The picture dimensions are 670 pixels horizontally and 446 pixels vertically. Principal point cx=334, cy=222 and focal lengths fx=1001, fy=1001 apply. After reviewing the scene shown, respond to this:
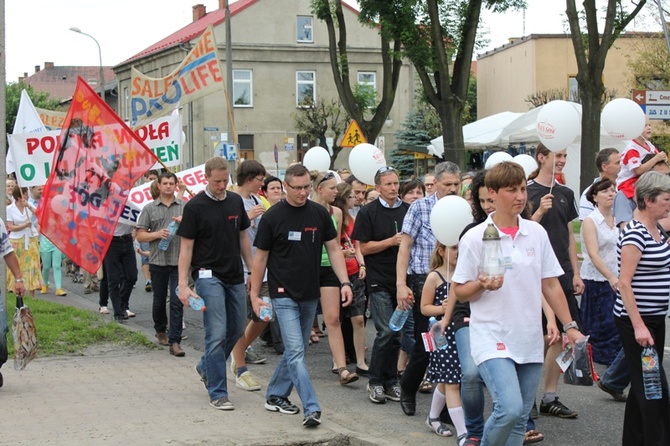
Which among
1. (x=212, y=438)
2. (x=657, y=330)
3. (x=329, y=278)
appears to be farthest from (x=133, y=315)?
(x=657, y=330)

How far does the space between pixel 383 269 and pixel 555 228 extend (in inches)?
60.6

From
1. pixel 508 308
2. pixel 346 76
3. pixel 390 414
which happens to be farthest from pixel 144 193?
pixel 346 76

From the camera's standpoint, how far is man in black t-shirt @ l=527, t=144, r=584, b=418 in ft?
25.4

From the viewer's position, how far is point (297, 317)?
774 centimetres

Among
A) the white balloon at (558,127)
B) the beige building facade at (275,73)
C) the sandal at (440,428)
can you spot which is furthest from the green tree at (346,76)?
the beige building facade at (275,73)

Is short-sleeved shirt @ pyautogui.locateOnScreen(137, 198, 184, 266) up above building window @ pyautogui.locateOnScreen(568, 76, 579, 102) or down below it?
below

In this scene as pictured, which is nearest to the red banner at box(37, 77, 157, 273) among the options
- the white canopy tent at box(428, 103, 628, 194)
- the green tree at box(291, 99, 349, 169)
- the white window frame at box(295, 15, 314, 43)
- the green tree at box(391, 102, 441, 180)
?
the white canopy tent at box(428, 103, 628, 194)

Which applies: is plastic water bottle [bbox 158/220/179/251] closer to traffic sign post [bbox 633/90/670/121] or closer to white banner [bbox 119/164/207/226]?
white banner [bbox 119/164/207/226]

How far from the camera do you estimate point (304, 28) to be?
57.0 meters

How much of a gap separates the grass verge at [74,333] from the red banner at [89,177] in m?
1.07

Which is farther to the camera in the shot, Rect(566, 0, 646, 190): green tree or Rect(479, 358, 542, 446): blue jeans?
Rect(566, 0, 646, 190): green tree

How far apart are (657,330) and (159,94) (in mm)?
8899

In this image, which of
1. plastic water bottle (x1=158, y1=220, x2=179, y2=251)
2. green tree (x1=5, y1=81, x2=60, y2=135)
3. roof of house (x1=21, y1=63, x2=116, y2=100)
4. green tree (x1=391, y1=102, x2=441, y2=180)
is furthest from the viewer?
roof of house (x1=21, y1=63, x2=116, y2=100)

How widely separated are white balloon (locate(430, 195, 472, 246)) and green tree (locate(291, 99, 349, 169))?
42.9 meters
